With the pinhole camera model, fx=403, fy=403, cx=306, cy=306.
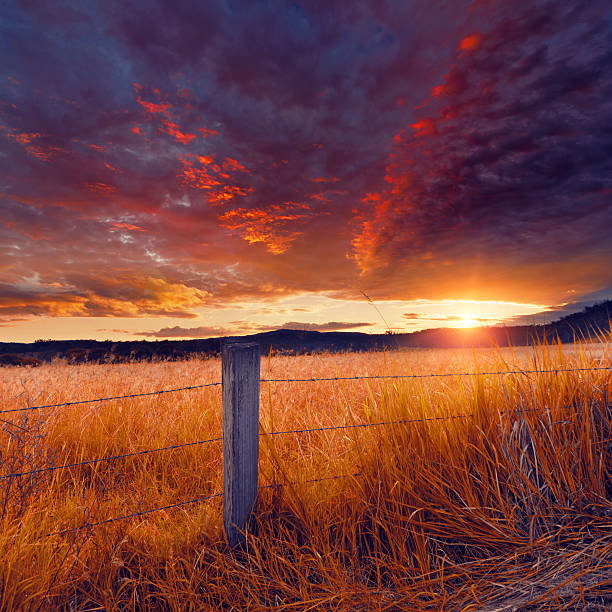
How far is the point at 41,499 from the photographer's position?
2.80 m

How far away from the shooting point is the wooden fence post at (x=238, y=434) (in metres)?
2.45

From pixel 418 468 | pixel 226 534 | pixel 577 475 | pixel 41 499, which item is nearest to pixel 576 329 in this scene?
pixel 577 475

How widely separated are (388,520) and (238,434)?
107 cm

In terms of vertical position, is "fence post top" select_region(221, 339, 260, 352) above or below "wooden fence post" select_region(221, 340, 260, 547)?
above

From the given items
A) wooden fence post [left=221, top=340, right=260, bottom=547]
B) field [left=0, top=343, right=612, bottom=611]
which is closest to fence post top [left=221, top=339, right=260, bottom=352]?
wooden fence post [left=221, top=340, right=260, bottom=547]

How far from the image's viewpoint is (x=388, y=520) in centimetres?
248

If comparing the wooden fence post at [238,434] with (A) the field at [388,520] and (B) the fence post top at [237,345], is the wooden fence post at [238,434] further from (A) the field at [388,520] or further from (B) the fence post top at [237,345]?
(A) the field at [388,520]

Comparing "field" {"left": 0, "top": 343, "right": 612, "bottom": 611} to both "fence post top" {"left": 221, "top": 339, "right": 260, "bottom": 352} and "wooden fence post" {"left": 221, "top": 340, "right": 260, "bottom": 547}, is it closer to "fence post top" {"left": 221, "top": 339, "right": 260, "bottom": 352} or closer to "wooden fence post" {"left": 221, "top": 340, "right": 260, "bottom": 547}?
"wooden fence post" {"left": 221, "top": 340, "right": 260, "bottom": 547}

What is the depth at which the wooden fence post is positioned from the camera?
8.04 ft

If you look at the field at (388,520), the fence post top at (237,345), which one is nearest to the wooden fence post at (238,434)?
the fence post top at (237,345)

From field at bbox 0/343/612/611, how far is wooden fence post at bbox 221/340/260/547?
0.14m

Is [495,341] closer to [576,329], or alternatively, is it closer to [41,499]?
[576,329]

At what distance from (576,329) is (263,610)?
12.9 ft

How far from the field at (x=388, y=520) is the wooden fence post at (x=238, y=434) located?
0.46 ft
